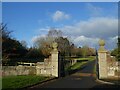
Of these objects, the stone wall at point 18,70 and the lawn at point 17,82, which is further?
the stone wall at point 18,70

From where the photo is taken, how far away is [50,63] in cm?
2506

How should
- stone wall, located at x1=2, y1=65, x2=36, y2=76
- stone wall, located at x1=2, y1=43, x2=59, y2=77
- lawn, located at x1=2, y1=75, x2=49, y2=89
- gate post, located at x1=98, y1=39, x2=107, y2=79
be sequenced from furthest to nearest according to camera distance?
stone wall, located at x1=2, y1=65, x2=36, y2=76
stone wall, located at x1=2, y1=43, x2=59, y2=77
gate post, located at x1=98, y1=39, x2=107, y2=79
lawn, located at x1=2, y1=75, x2=49, y2=89

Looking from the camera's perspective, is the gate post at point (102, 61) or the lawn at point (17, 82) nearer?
the lawn at point (17, 82)

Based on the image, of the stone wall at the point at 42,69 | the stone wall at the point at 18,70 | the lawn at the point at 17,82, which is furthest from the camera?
the stone wall at the point at 18,70

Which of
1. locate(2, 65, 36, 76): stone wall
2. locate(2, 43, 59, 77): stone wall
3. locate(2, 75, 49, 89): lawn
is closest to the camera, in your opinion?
locate(2, 75, 49, 89): lawn

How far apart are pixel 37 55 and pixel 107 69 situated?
104ft

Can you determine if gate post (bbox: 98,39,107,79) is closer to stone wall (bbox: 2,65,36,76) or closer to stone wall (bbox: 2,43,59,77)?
stone wall (bbox: 2,43,59,77)

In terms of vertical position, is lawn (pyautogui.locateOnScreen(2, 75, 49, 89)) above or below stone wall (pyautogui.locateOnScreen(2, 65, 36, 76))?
below

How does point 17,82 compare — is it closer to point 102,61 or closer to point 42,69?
point 42,69

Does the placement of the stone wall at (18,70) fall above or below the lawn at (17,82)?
above

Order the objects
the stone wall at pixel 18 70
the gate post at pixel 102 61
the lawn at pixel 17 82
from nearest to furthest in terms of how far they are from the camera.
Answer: the lawn at pixel 17 82
the gate post at pixel 102 61
the stone wall at pixel 18 70

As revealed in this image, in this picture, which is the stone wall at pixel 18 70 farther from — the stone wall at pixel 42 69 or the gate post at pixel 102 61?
the gate post at pixel 102 61

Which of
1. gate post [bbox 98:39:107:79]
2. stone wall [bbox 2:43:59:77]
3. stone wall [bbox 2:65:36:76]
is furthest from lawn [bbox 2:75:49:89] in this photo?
gate post [bbox 98:39:107:79]

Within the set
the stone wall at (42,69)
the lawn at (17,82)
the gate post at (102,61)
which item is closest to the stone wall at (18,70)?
the stone wall at (42,69)
